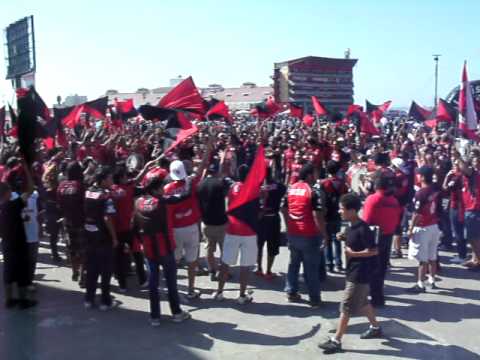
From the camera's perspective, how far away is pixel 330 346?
520cm

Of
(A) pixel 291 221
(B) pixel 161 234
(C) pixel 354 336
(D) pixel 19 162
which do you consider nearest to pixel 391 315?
(C) pixel 354 336

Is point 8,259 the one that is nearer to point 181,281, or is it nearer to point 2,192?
point 2,192

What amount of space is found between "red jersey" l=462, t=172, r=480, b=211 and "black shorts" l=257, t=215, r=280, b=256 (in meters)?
3.00

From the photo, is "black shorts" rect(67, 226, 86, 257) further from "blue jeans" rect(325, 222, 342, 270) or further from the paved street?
"blue jeans" rect(325, 222, 342, 270)

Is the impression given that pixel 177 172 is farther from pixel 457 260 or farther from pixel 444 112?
pixel 444 112

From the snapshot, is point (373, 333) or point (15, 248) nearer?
point (373, 333)

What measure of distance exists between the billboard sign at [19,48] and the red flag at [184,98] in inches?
595

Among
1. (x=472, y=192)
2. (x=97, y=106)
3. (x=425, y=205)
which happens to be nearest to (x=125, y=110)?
(x=97, y=106)

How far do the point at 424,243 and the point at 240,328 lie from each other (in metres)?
2.90

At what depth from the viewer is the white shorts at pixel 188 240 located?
6805 millimetres

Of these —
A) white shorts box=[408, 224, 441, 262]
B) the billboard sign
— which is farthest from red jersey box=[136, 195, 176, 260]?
the billboard sign

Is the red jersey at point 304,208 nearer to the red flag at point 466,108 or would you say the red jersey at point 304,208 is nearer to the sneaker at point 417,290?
the sneaker at point 417,290

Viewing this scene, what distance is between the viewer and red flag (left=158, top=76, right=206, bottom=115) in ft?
32.0

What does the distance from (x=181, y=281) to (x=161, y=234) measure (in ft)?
6.66
